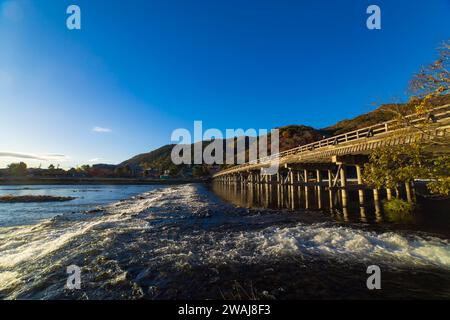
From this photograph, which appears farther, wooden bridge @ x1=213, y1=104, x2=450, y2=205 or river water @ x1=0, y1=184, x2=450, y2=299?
wooden bridge @ x1=213, y1=104, x2=450, y2=205

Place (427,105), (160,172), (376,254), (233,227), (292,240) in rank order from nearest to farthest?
(427,105) < (376,254) < (292,240) < (233,227) < (160,172)

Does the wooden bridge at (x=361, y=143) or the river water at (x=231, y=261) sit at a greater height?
the wooden bridge at (x=361, y=143)

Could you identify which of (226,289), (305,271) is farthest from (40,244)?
(305,271)

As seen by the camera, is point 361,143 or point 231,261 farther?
point 361,143

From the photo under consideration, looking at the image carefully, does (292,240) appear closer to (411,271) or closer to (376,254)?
(376,254)

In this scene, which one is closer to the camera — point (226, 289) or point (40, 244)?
point (226, 289)

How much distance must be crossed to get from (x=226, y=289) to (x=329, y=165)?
2428 centimetres

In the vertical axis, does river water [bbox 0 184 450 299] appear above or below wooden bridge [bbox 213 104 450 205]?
below

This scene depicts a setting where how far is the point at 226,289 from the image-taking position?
5.64 metres

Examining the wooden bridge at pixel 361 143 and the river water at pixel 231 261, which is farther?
the wooden bridge at pixel 361 143

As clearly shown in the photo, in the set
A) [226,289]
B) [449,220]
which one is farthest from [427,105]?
[449,220]

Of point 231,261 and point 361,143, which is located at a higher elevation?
point 361,143
